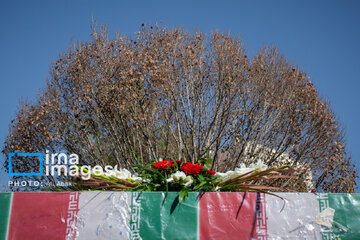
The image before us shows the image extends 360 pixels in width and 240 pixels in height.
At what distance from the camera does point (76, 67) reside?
1309 centimetres

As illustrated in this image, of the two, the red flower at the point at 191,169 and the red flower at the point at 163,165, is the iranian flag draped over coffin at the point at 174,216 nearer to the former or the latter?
the red flower at the point at 191,169

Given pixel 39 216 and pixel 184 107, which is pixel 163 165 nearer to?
pixel 39 216

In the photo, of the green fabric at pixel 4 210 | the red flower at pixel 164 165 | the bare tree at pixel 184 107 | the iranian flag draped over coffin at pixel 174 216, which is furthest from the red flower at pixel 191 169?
the bare tree at pixel 184 107

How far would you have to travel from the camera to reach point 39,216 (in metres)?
2.47

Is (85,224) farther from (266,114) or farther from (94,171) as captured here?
(266,114)

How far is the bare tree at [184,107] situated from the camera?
1249 centimetres

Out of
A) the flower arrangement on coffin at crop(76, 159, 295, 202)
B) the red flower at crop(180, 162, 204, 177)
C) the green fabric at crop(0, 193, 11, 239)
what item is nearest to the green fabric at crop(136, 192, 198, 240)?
the flower arrangement on coffin at crop(76, 159, 295, 202)

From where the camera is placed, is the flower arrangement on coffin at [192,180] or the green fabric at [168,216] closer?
the green fabric at [168,216]

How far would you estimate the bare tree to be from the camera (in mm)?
12492

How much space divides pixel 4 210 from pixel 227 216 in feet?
5.05

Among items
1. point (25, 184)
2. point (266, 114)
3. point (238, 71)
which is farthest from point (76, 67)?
point (266, 114)

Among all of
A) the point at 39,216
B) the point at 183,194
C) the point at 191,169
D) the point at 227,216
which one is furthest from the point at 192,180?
the point at 39,216

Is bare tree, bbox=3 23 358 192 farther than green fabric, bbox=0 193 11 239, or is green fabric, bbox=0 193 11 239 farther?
bare tree, bbox=3 23 358 192

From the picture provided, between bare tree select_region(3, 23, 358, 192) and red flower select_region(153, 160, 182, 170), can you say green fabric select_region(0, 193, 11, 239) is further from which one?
bare tree select_region(3, 23, 358, 192)
